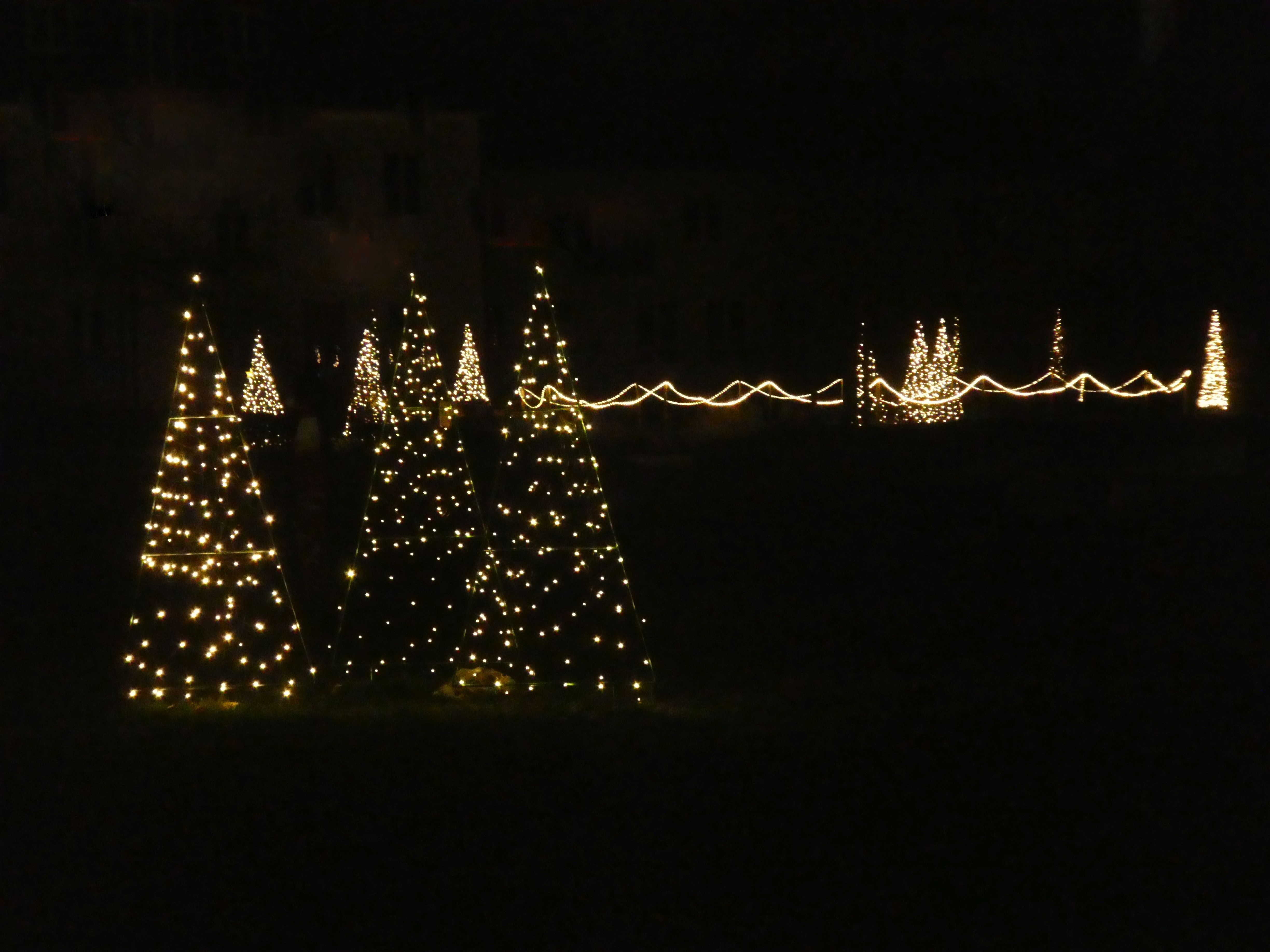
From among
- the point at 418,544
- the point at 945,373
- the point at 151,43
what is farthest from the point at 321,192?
the point at 418,544

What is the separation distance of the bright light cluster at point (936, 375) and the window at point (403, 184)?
10.9 m

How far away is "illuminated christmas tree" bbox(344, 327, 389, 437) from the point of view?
26.9 metres

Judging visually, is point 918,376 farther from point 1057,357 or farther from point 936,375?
point 1057,357

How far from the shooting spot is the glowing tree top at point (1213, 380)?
92.0 feet

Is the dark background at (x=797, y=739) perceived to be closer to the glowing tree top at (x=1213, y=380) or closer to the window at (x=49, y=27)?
the glowing tree top at (x=1213, y=380)

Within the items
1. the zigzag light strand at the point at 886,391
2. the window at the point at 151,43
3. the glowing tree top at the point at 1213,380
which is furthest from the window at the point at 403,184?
the glowing tree top at the point at 1213,380

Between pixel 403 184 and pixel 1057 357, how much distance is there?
549 inches

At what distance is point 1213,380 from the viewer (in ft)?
95.1

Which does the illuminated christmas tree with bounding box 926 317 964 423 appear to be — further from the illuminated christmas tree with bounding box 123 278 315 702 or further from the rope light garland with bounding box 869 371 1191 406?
the illuminated christmas tree with bounding box 123 278 315 702

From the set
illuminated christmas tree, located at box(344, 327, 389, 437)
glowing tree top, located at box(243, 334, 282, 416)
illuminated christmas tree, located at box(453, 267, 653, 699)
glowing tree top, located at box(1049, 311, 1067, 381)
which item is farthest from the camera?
glowing tree top, located at box(1049, 311, 1067, 381)

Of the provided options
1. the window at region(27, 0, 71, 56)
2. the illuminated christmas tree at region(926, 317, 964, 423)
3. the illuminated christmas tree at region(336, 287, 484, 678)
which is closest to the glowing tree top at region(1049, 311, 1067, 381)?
the illuminated christmas tree at region(926, 317, 964, 423)

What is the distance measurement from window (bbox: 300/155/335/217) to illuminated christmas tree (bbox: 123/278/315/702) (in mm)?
24776

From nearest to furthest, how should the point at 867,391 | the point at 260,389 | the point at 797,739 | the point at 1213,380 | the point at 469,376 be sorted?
the point at 797,739, the point at 1213,380, the point at 260,389, the point at 469,376, the point at 867,391

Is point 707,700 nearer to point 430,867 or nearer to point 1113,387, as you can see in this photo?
point 430,867
